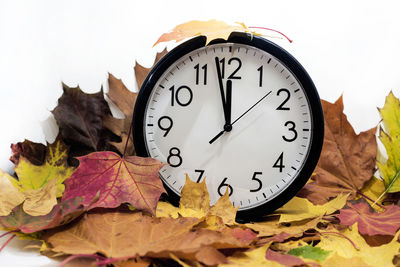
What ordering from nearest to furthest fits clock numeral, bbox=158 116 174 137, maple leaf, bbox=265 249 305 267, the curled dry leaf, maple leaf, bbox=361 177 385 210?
maple leaf, bbox=265 249 305 267
the curled dry leaf
clock numeral, bbox=158 116 174 137
maple leaf, bbox=361 177 385 210

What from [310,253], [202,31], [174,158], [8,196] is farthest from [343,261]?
[8,196]

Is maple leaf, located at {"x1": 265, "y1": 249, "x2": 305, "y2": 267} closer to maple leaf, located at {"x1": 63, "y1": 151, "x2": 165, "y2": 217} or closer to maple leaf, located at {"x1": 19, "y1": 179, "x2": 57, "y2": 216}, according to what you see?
maple leaf, located at {"x1": 63, "y1": 151, "x2": 165, "y2": 217}

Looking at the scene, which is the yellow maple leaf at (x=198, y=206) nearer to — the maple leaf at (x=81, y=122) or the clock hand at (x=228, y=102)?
the clock hand at (x=228, y=102)

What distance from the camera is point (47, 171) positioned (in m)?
0.87

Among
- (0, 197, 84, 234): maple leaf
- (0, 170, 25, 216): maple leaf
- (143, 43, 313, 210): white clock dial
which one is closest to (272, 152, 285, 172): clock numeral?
(143, 43, 313, 210): white clock dial

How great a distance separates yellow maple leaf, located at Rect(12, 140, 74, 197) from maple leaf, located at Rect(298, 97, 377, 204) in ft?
1.79

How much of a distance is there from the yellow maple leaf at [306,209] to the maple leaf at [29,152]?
1.81 feet

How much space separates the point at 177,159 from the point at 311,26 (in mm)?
498

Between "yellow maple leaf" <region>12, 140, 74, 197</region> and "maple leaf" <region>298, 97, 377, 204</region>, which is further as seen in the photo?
"maple leaf" <region>298, 97, 377, 204</region>

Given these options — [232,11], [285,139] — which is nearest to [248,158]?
[285,139]

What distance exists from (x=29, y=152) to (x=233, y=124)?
18.2 inches

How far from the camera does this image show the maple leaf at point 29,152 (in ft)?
2.84

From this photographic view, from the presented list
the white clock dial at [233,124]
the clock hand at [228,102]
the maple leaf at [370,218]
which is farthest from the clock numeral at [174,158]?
the maple leaf at [370,218]

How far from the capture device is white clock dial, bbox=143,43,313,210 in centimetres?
80
